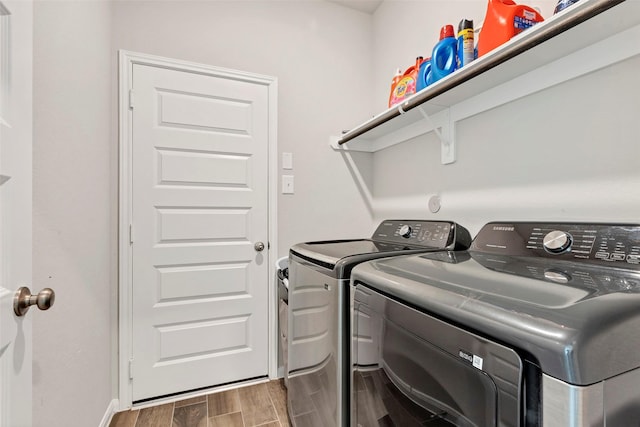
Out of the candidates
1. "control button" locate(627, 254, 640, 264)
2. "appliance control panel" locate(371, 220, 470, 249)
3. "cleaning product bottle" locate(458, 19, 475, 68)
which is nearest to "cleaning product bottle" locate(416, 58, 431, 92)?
"cleaning product bottle" locate(458, 19, 475, 68)

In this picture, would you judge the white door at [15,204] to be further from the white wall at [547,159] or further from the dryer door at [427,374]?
the white wall at [547,159]

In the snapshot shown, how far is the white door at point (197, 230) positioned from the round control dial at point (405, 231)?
94cm

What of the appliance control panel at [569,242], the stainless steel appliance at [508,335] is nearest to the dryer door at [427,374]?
the stainless steel appliance at [508,335]

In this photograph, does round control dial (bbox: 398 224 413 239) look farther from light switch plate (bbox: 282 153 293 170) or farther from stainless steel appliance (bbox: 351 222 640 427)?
light switch plate (bbox: 282 153 293 170)

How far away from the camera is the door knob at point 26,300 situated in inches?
25.7

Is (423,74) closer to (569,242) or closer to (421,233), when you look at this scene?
(421,233)

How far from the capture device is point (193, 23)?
6.44 feet

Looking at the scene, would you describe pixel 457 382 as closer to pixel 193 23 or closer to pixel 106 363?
pixel 106 363

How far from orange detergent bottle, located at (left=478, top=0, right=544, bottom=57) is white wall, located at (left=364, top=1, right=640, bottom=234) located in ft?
0.88

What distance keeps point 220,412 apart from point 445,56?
7.38 feet

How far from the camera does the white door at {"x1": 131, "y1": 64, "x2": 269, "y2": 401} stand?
183cm

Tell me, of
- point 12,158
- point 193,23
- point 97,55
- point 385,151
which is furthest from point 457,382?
point 193,23

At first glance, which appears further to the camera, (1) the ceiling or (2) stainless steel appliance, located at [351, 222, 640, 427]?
(1) the ceiling

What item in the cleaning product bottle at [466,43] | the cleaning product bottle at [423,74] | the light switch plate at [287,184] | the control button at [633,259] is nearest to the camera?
the control button at [633,259]
